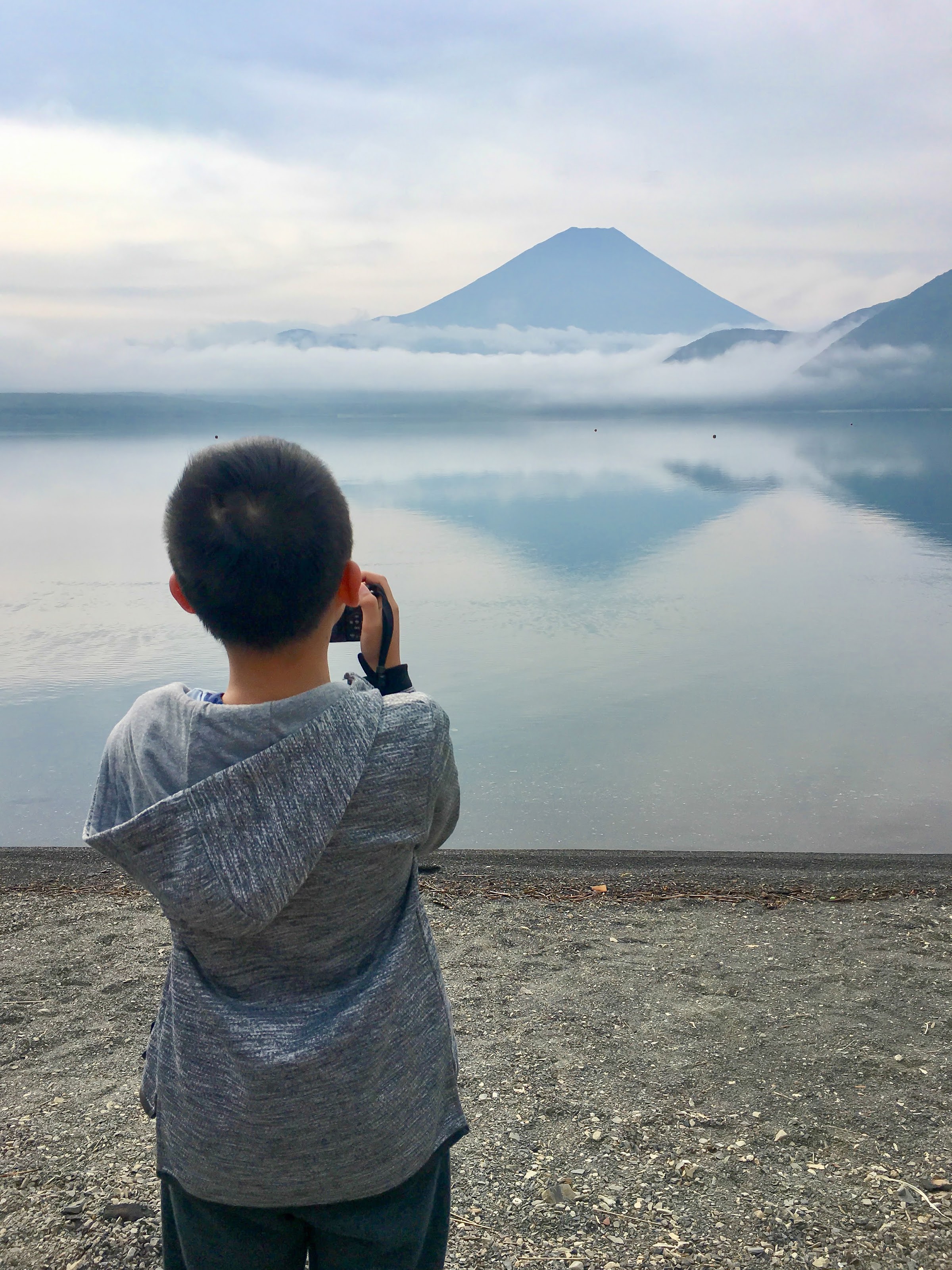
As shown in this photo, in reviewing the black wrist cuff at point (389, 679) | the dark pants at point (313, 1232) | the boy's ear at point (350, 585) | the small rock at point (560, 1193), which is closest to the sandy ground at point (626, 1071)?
the small rock at point (560, 1193)

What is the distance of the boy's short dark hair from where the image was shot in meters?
1.29

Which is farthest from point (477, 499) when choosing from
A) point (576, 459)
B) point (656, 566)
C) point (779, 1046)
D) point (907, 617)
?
point (779, 1046)

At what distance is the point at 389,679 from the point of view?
5.24 feet

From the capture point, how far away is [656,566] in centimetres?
1928

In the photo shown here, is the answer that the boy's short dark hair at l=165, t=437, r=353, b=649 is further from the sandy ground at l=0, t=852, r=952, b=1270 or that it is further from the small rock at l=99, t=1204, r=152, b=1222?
the small rock at l=99, t=1204, r=152, b=1222

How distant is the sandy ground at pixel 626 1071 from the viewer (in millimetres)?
2717

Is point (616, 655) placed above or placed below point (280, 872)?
below

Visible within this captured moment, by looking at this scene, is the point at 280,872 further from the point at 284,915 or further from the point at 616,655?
the point at 616,655

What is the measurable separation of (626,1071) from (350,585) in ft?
8.85

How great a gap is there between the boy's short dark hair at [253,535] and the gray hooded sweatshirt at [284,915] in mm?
117

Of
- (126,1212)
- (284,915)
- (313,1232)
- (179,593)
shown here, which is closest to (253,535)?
(179,593)

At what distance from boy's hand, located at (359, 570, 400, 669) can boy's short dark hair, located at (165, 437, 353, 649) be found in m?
0.22

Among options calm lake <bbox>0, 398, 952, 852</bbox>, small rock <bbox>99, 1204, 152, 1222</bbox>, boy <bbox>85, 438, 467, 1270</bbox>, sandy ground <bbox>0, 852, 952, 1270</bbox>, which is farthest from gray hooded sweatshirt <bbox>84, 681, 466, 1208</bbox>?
calm lake <bbox>0, 398, 952, 852</bbox>

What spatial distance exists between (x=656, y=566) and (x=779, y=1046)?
630 inches
